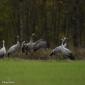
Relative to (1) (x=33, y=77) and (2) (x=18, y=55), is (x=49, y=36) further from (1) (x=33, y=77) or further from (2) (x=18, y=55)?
(1) (x=33, y=77)

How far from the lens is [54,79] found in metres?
13.2

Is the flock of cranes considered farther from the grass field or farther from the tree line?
the tree line

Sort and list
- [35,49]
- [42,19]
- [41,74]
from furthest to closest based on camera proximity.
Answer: [42,19] < [35,49] < [41,74]

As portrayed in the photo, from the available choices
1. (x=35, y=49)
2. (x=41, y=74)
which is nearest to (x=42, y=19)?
(x=35, y=49)

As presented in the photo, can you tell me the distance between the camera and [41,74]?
46.4 feet

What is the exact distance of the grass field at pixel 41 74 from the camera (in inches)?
Result: 498

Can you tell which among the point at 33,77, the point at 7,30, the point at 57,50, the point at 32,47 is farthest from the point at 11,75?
the point at 7,30

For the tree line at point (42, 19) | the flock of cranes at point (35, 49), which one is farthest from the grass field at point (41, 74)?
the tree line at point (42, 19)

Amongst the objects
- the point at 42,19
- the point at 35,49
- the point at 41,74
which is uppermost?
the point at 42,19

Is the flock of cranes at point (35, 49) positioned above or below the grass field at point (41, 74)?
above

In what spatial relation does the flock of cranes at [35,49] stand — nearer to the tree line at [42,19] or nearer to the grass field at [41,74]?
the grass field at [41,74]

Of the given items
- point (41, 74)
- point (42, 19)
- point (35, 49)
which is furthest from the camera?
point (42, 19)

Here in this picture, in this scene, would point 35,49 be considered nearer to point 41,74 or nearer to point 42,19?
point 41,74

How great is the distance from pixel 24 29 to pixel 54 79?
667 inches
